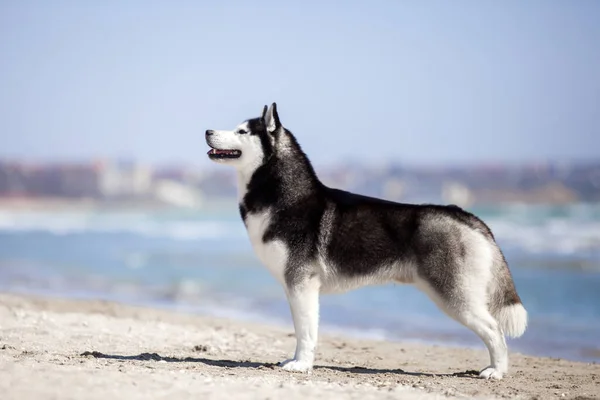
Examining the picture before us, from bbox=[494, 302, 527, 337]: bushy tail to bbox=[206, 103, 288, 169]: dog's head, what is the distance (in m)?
2.53

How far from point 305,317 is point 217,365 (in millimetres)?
1082

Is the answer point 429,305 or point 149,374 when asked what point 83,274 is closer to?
point 429,305

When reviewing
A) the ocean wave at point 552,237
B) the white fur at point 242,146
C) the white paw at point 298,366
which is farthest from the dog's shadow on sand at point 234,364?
the ocean wave at point 552,237

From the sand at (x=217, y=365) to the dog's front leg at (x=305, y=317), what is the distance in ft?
0.58

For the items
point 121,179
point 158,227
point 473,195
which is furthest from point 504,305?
point 121,179

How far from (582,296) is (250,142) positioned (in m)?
10.3

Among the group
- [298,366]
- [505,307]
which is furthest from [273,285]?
[505,307]

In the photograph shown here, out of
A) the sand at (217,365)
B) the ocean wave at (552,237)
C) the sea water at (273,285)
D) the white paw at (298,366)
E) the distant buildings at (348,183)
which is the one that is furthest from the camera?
the distant buildings at (348,183)

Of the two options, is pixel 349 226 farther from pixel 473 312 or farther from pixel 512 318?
pixel 512 318

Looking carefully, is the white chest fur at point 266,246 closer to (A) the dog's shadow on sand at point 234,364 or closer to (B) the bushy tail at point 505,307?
(A) the dog's shadow on sand at point 234,364

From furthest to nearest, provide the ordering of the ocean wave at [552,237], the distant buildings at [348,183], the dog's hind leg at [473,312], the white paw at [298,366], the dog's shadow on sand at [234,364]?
the distant buildings at [348,183]
the ocean wave at [552,237]
the dog's shadow on sand at [234,364]
the white paw at [298,366]
the dog's hind leg at [473,312]

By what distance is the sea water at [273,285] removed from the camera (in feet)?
38.8

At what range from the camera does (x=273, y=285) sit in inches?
677

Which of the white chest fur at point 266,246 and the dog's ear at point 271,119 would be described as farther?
the dog's ear at point 271,119
